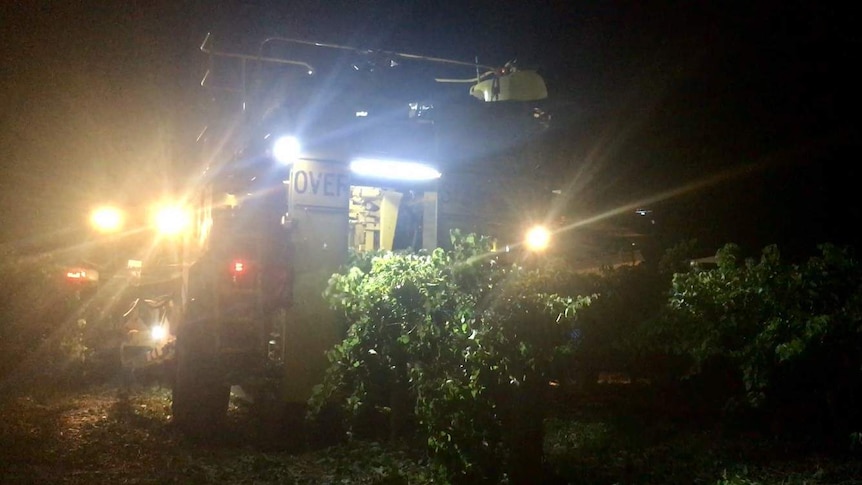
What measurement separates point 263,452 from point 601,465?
14.5ft

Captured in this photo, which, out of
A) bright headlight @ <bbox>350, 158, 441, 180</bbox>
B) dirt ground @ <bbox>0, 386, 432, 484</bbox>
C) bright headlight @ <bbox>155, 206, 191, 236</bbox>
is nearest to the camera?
dirt ground @ <bbox>0, 386, 432, 484</bbox>

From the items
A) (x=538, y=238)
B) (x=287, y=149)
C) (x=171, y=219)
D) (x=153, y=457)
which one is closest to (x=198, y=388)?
(x=153, y=457)

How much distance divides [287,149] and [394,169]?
78.8 inches

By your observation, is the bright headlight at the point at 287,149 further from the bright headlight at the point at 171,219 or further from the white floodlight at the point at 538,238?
the bright headlight at the point at 171,219

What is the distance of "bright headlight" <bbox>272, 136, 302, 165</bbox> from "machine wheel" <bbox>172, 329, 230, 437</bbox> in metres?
2.96

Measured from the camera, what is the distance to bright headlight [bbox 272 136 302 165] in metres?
9.84

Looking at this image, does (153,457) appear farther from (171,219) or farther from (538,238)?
(171,219)

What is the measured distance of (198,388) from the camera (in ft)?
31.7

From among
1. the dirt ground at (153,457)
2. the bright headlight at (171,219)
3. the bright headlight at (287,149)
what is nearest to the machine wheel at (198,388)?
the dirt ground at (153,457)

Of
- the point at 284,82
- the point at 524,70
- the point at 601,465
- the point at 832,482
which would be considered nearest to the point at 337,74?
the point at 284,82

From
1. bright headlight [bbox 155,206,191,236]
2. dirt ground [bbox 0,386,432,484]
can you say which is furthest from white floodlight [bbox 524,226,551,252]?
bright headlight [bbox 155,206,191,236]

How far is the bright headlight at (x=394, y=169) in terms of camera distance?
35.3 feet

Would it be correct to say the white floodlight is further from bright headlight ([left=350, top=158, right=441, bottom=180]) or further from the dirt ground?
the dirt ground

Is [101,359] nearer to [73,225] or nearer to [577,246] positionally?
[73,225]
